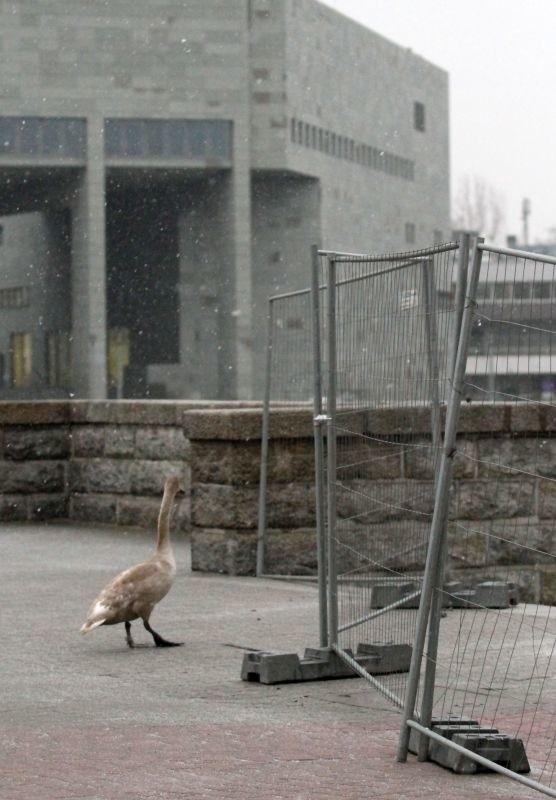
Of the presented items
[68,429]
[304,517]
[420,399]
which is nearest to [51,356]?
[68,429]

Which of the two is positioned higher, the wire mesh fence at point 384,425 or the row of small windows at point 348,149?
the row of small windows at point 348,149

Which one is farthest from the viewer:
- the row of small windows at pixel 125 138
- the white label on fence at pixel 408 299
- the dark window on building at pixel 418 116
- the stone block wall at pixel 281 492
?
the dark window on building at pixel 418 116

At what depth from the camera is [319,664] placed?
26.0ft

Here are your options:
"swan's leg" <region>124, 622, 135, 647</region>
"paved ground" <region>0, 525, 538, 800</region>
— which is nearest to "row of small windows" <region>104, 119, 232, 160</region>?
"paved ground" <region>0, 525, 538, 800</region>

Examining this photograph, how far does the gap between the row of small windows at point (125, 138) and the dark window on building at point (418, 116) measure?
25038 millimetres

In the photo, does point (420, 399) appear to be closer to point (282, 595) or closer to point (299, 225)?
point (282, 595)

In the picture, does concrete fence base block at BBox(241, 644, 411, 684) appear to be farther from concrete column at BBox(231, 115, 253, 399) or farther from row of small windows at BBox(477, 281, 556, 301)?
concrete column at BBox(231, 115, 253, 399)

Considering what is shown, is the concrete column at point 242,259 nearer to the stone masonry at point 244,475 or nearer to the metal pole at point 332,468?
the stone masonry at point 244,475

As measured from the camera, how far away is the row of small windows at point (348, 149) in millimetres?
86250

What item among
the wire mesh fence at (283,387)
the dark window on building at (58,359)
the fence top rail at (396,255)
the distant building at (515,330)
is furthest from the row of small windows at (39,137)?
the distant building at (515,330)

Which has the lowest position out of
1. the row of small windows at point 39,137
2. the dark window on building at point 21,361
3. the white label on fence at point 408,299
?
the white label on fence at point 408,299

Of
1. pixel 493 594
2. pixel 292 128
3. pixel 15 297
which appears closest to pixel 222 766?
pixel 493 594

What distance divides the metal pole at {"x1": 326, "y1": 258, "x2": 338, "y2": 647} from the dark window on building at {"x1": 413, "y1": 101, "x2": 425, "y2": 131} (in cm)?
9896

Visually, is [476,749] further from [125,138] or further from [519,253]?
[125,138]
